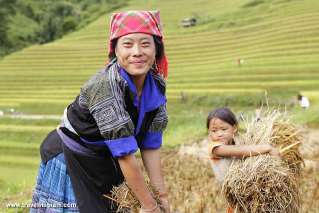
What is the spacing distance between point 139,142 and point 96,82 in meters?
0.34

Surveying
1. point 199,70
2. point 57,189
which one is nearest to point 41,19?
point 199,70

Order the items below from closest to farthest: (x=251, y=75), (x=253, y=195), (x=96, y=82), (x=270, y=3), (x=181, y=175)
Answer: (x=96, y=82) < (x=253, y=195) < (x=181, y=175) < (x=251, y=75) < (x=270, y=3)

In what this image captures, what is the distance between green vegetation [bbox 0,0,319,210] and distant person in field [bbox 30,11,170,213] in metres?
2.62

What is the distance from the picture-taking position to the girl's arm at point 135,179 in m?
1.46

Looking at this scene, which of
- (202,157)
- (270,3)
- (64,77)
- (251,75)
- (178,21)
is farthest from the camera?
(178,21)

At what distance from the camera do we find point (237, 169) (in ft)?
7.19

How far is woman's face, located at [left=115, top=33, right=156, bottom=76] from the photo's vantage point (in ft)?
4.86

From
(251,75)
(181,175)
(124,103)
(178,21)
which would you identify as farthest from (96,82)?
(178,21)

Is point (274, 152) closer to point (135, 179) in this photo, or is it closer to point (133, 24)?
point (135, 179)

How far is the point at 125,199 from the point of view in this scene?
1.60m

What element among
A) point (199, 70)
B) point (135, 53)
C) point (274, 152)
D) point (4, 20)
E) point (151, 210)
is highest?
point (4, 20)

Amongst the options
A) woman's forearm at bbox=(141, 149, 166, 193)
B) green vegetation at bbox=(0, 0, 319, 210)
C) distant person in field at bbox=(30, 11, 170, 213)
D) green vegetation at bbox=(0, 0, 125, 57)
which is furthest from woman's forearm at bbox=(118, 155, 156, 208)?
green vegetation at bbox=(0, 0, 125, 57)

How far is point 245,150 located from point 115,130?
3.26 feet

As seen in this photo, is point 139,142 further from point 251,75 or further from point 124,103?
point 251,75
